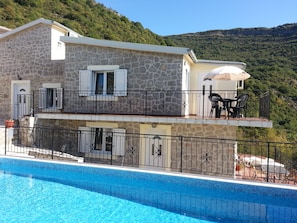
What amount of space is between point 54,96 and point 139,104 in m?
6.05

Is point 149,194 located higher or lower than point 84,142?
lower

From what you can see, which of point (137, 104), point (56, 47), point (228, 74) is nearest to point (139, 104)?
point (137, 104)

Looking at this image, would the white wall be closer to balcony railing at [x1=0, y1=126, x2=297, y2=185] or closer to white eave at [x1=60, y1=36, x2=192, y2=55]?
white eave at [x1=60, y1=36, x2=192, y2=55]

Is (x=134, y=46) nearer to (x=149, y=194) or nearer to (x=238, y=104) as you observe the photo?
(x=238, y=104)

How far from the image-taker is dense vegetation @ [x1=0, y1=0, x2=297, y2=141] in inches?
1259

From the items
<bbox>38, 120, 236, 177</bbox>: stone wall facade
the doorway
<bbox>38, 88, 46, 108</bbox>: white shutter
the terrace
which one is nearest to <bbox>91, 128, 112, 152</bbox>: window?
the terrace

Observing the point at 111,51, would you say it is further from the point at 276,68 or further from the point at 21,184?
the point at 276,68

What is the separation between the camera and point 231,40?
4200 centimetres

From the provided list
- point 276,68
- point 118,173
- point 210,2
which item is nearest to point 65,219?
point 118,173

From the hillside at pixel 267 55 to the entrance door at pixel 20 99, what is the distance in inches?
939

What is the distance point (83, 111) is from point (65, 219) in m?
9.64

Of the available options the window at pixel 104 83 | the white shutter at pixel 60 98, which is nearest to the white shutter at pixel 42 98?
the white shutter at pixel 60 98

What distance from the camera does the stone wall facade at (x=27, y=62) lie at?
715 inches

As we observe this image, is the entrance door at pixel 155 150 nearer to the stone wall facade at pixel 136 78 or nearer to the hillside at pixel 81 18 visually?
the stone wall facade at pixel 136 78
